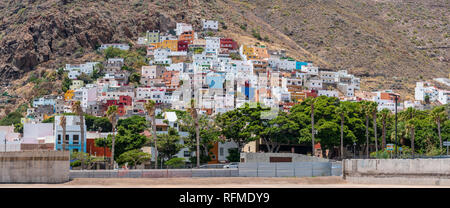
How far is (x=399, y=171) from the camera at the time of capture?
4044 cm

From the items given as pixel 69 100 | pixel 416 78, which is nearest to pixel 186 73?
pixel 69 100

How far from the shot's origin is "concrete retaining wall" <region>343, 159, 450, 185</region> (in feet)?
124

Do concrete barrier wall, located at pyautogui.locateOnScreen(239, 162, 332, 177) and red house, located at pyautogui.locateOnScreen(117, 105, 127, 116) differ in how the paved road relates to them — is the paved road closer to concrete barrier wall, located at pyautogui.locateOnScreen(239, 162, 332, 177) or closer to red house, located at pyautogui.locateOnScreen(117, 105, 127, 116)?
concrete barrier wall, located at pyautogui.locateOnScreen(239, 162, 332, 177)

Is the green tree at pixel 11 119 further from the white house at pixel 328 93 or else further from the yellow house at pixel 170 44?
the white house at pixel 328 93

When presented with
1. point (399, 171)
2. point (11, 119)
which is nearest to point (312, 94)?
point (11, 119)

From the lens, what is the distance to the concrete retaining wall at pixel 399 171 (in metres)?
37.9

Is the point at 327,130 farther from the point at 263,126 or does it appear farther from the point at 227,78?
the point at 227,78

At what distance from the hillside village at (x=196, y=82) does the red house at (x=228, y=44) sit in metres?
0.27

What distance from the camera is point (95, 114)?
126250 millimetres

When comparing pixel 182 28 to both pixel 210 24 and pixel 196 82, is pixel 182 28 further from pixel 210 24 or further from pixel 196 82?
pixel 196 82

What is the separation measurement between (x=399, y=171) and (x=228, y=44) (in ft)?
428

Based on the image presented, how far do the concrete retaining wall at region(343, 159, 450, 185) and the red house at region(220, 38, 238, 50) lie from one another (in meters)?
124

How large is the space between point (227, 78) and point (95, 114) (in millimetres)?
27237

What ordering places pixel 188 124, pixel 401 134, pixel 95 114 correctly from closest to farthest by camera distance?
pixel 188 124 < pixel 401 134 < pixel 95 114
